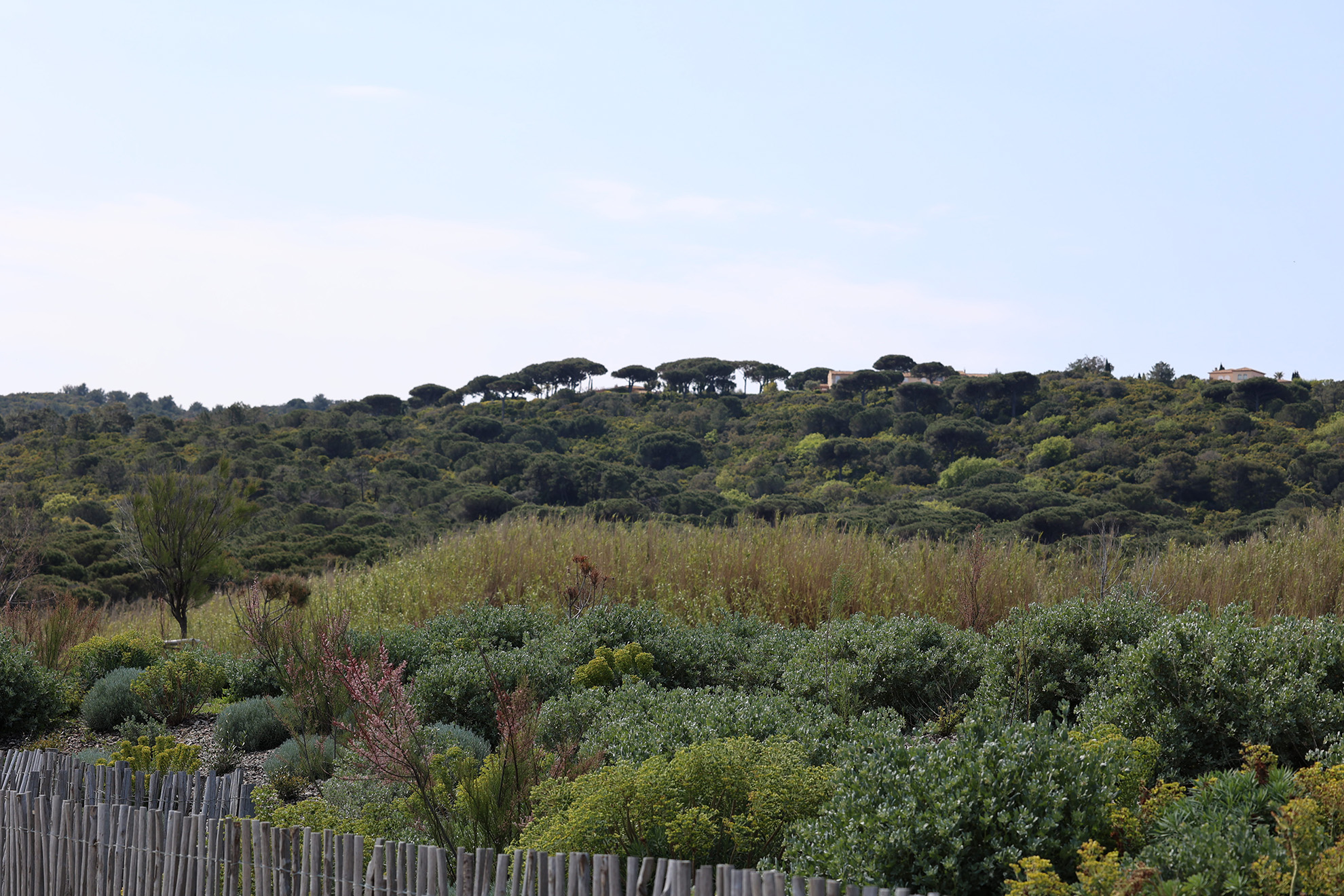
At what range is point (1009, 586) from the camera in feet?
25.7

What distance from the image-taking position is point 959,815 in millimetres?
2744

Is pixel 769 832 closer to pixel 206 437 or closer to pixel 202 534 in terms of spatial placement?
pixel 202 534

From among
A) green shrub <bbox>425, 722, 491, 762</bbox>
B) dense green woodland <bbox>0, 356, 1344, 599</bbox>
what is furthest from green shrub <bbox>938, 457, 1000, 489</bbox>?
green shrub <bbox>425, 722, 491, 762</bbox>

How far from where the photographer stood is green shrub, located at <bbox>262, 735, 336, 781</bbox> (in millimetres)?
5438

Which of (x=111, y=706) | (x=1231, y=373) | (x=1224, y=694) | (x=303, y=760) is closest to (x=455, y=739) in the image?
(x=303, y=760)

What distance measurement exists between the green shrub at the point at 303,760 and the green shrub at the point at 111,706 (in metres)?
2.16

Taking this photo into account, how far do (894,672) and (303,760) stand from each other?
3.42 meters

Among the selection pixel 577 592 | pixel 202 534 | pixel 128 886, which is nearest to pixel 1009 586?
pixel 577 592

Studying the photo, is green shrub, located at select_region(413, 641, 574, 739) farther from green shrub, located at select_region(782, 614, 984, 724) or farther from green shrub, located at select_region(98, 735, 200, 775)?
green shrub, located at select_region(782, 614, 984, 724)

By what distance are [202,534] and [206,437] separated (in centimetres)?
3349

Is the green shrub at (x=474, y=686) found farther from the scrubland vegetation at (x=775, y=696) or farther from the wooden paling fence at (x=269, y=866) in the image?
the wooden paling fence at (x=269, y=866)

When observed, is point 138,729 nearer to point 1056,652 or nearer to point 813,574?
point 813,574

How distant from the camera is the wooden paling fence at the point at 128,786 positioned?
3.95 m

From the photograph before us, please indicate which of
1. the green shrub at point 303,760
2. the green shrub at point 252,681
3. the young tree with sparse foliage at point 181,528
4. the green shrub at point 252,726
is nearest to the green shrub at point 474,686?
the green shrub at point 303,760
